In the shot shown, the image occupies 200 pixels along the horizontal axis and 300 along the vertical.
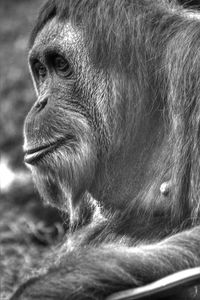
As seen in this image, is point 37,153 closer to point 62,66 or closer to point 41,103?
point 41,103

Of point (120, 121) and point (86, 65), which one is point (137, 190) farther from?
point (86, 65)

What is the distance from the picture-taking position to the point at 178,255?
9.48ft

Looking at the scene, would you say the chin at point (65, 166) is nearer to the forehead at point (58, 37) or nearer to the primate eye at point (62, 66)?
the primate eye at point (62, 66)

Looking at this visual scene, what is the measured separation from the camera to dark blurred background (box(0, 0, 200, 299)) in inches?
197

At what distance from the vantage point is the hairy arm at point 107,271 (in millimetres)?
2822

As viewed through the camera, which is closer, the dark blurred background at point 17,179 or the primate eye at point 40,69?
the primate eye at point 40,69

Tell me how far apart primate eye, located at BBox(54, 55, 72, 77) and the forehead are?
57 mm

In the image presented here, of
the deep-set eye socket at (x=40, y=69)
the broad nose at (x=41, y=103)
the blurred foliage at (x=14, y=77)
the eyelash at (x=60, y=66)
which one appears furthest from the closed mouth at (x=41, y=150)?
the blurred foliage at (x=14, y=77)

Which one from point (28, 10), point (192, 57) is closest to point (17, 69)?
point (28, 10)

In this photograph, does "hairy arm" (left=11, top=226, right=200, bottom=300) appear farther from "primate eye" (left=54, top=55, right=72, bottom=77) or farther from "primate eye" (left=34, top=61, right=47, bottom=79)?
"primate eye" (left=34, top=61, right=47, bottom=79)

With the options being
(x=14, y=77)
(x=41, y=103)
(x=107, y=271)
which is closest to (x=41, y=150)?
(x=41, y=103)

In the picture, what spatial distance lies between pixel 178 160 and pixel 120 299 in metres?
0.78

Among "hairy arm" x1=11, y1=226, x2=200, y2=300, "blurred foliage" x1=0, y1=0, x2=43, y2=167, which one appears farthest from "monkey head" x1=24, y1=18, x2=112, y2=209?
"blurred foliage" x1=0, y1=0, x2=43, y2=167

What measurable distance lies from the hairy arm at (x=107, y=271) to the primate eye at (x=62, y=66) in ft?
3.68
